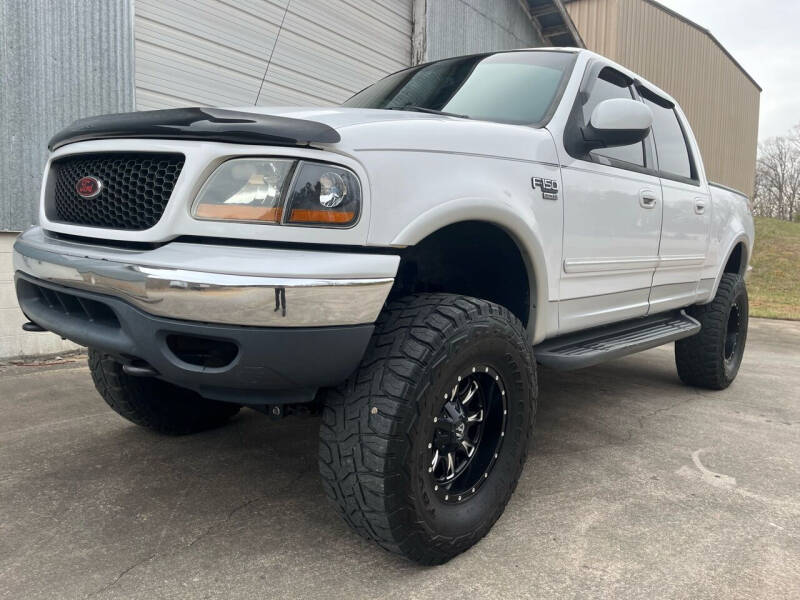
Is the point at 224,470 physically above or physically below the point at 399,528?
below

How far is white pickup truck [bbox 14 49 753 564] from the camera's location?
1727 millimetres

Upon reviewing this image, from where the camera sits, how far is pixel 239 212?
1746 mm

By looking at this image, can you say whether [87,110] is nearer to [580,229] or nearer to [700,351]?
[580,229]

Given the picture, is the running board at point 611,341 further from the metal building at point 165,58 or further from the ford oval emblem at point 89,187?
the metal building at point 165,58

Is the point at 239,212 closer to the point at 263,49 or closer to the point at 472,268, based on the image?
the point at 472,268

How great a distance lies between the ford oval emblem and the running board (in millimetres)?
1744

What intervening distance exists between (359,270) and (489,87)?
1.55 metres

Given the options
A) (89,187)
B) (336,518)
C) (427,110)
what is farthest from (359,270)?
(427,110)

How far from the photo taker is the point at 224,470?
9.07 feet

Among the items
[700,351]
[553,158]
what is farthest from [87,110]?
[700,351]

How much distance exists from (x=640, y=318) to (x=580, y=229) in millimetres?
1246

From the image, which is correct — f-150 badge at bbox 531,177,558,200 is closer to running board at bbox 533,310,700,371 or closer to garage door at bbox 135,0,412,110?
running board at bbox 533,310,700,371

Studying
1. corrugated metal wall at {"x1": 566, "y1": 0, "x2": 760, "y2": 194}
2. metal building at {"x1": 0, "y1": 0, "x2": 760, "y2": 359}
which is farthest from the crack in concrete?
corrugated metal wall at {"x1": 566, "y1": 0, "x2": 760, "y2": 194}

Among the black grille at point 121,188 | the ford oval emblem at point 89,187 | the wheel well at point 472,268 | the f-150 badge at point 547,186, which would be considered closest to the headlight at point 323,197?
the black grille at point 121,188
